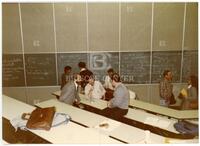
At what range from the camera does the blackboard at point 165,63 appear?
5.75 metres

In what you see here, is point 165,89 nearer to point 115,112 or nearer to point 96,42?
point 115,112

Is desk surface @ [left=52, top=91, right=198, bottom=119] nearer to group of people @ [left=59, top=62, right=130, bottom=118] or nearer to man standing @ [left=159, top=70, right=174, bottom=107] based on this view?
group of people @ [left=59, top=62, right=130, bottom=118]

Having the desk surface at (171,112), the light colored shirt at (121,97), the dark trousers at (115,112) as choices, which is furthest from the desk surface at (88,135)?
the desk surface at (171,112)

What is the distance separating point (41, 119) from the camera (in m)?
2.94

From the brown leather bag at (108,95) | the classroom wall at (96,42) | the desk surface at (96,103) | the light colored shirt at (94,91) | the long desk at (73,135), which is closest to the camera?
the long desk at (73,135)

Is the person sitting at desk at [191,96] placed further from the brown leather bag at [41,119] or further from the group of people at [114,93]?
the brown leather bag at [41,119]

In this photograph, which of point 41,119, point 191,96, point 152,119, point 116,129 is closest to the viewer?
point 41,119

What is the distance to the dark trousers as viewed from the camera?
153 inches

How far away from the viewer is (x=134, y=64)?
5.80 meters

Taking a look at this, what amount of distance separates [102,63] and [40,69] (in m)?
1.29

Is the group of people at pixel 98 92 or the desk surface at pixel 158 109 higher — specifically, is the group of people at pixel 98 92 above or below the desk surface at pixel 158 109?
above

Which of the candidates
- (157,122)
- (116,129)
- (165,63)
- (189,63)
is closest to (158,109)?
(157,122)

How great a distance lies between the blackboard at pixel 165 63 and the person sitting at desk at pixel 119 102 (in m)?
1.98

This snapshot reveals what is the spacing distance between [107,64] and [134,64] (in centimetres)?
56
